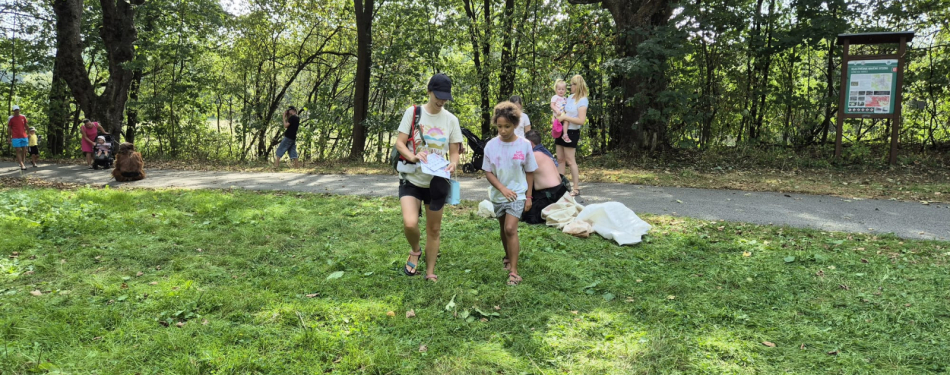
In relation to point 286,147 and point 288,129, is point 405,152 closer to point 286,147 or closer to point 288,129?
point 288,129

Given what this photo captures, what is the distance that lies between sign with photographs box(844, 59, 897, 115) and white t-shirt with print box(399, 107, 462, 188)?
1073 centimetres

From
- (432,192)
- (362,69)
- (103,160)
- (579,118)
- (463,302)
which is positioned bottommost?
(463,302)

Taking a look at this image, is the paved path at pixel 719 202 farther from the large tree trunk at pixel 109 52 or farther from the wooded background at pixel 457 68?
the large tree trunk at pixel 109 52

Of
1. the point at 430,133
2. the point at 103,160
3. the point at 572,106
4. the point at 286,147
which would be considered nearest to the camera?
the point at 430,133

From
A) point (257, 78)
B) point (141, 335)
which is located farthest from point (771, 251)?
point (257, 78)

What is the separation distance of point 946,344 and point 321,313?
162 inches

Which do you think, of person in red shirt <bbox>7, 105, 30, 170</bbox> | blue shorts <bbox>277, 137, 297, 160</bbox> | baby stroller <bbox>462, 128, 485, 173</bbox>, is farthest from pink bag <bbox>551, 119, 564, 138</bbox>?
person in red shirt <bbox>7, 105, 30, 170</bbox>

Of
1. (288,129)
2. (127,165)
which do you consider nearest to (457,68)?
(288,129)

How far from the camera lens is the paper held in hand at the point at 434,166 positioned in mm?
4238

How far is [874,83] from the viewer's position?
11289 mm

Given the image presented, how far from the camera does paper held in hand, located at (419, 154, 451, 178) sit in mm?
4238

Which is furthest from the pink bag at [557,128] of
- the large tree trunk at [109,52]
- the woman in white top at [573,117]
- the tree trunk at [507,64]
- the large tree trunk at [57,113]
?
the large tree trunk at [57,113]

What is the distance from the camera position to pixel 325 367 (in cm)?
325

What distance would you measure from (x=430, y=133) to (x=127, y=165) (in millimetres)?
10190
